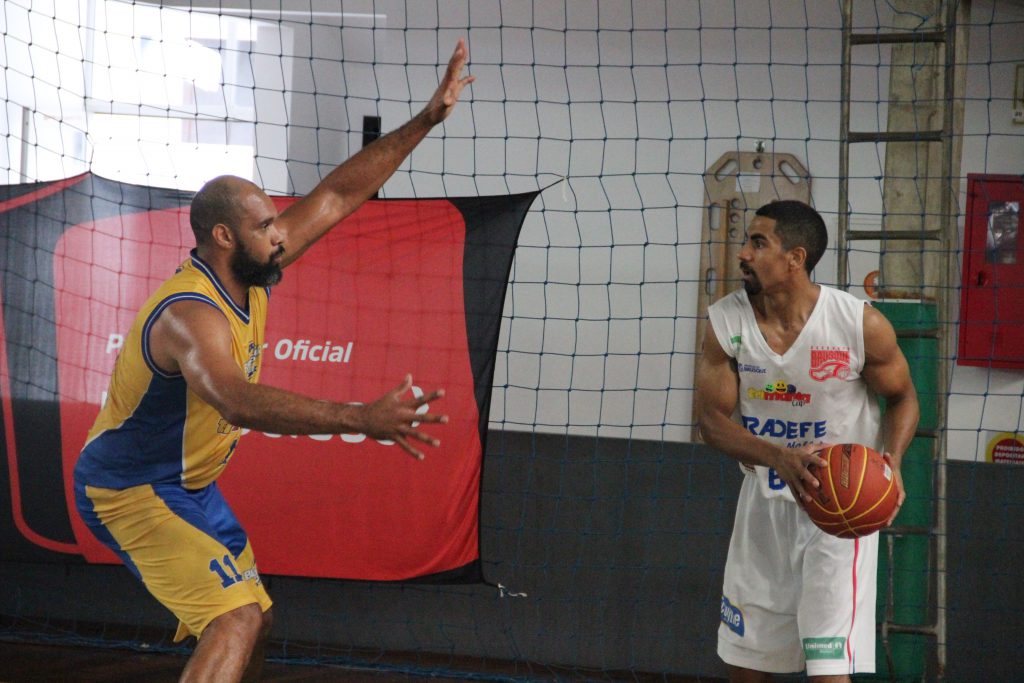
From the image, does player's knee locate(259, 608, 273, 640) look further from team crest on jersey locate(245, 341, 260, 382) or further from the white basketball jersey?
the white basketball jersey

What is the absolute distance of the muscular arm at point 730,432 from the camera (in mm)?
2578

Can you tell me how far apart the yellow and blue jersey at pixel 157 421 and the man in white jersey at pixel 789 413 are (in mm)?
1328

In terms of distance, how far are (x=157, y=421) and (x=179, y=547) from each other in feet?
0.98

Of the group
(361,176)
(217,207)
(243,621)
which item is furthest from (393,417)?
(361,176)

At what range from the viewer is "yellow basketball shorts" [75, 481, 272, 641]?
7.67 ft

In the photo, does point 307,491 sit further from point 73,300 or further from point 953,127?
point 953,127

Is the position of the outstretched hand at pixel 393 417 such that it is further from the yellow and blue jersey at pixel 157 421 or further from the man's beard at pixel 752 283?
the man's beard at pixel 752 283

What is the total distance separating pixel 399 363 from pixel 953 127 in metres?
2.14

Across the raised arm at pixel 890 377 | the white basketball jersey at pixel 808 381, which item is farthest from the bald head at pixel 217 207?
the raised arm at pixel 890 377

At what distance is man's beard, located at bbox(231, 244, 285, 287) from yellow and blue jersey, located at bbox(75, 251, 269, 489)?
62 mm

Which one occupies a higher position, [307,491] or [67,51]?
[67,51]

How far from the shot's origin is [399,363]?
3.98 metres

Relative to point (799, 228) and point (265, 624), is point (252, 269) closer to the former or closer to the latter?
point (265, 624)

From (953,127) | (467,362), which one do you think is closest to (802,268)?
(953,127)
